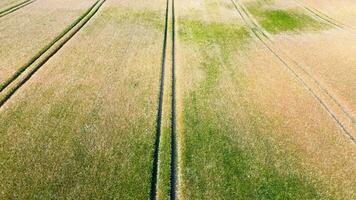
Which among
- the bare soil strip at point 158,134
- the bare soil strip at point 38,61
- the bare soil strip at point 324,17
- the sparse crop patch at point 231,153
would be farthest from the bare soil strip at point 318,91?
the bare soil strip at point 38,61

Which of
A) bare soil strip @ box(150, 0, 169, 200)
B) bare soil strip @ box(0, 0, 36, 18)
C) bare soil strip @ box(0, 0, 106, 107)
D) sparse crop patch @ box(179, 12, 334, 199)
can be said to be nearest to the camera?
bare soil strip @ box(150, 0, 169, 200)

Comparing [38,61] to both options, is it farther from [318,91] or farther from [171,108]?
[318,91]

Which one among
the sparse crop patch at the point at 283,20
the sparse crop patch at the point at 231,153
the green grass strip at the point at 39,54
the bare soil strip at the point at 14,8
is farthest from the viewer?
the sparse crop patch at the point at 283,20

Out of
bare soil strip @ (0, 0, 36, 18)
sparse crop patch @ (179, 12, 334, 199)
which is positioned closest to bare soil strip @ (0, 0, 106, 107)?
bare soil strip @ (0, 0, 36, 18)

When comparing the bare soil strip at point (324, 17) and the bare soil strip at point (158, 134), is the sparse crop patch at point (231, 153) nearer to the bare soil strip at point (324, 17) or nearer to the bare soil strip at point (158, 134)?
the bare soil strip at point (158, 134)

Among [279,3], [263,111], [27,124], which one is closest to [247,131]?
[263,111]

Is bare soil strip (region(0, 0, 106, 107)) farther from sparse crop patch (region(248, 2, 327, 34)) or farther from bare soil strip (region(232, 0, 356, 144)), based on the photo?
sparse crop patch (region(248, 2, 327, 34))

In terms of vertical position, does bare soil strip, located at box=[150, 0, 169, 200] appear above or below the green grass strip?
below

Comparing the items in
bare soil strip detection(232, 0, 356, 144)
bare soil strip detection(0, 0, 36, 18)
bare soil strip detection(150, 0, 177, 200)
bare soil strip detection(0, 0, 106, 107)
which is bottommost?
bare soil strip detection(232, 0, 356, 144)
